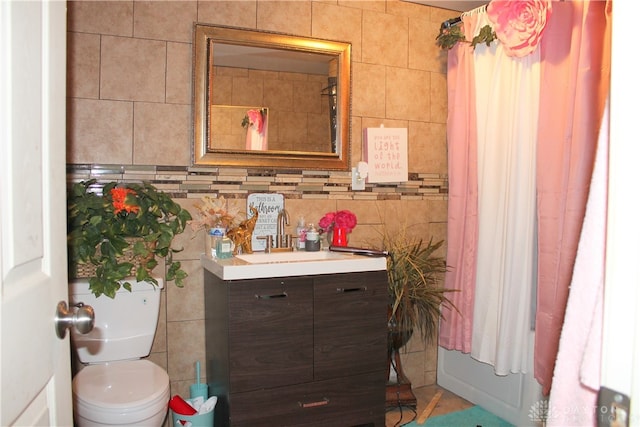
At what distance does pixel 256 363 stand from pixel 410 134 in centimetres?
172

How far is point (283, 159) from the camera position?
2654 mm

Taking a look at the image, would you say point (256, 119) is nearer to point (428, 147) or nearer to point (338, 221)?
point (338, 221)

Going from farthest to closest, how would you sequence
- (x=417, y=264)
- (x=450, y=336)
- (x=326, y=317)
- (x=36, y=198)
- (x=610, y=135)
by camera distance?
(x=450, y=336) < (x=417, y=264) < (x=326, y=317) < (x=36, y=198) < (x=610, y=135)

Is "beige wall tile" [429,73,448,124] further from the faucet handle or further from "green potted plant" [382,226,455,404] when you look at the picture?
the faucet handle

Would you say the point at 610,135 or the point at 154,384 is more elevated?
the point at 610,135

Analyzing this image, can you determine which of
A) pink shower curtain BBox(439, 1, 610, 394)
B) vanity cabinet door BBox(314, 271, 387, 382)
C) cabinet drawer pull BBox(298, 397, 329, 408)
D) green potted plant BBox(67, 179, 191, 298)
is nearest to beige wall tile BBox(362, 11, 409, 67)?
pink shower curtain BBox(439, 1, 610, 394)

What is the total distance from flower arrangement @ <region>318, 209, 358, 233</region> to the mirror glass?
29 centimetres

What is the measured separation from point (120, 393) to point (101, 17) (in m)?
1.75

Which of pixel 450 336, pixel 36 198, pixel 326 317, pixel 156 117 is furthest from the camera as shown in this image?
pixel 450 336

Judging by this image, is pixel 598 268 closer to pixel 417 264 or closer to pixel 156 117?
pixel 417 264

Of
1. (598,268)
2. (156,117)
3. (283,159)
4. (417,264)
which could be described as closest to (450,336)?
(417,264)

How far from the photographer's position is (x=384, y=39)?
289cm

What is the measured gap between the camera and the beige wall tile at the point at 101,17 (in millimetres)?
2275

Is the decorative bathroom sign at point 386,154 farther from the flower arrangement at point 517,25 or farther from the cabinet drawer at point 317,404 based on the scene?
the cabinet drawer at point 317,404
